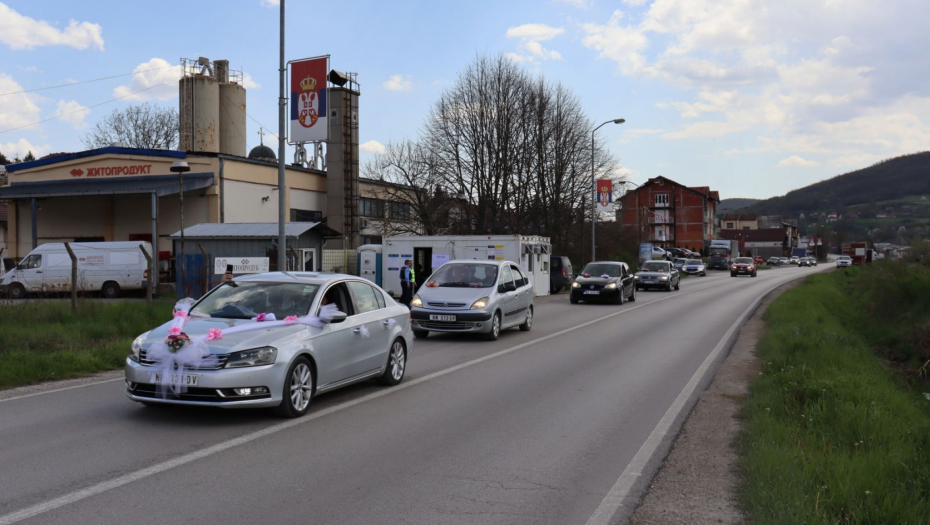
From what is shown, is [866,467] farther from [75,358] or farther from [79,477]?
[75,358]

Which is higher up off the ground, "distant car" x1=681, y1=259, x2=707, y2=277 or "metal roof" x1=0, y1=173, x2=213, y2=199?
"metal roof" x1=0, y1=173, x2=213, y2=199

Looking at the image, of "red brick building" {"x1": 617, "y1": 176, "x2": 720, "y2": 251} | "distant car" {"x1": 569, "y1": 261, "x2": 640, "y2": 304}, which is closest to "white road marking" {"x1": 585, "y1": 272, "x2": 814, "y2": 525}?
"distant car" {"x1": 569, "y1": 261, "x2": 640, "y2": 304}

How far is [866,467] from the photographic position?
5.34 m

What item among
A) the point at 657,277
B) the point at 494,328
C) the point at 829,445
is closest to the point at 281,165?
the point at 494,328

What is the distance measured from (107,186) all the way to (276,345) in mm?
36687

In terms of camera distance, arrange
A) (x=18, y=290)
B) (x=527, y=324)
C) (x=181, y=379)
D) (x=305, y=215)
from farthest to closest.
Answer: (x=305, y=215), (x=18, y=290), (x=527, y=324), (x=181, y=379)

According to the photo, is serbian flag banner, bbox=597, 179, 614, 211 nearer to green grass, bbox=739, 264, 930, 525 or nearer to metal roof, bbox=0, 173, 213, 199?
metal roof, bbox=0, 173, 213, 199

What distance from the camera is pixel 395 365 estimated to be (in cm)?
984

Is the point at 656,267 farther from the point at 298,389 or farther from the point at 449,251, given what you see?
the point at 298,389

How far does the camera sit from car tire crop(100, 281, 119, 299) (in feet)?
101

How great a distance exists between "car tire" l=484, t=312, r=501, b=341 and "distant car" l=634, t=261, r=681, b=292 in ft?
78.0

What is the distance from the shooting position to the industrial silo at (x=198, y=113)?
5006cm

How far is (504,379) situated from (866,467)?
574cm

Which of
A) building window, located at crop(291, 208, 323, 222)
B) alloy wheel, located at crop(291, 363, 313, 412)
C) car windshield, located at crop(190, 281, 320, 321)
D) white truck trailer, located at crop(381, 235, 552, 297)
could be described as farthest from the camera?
building window, located at crop(291, 208, 323, 222)
